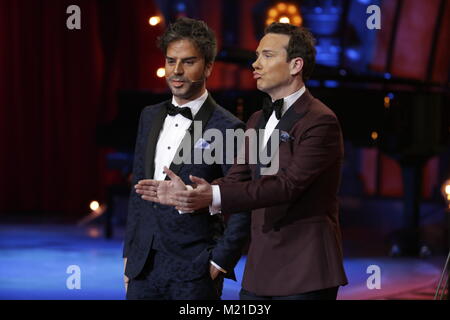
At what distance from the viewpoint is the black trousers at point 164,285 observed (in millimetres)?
3125

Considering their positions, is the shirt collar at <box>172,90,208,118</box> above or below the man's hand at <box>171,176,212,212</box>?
above

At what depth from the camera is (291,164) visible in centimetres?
275

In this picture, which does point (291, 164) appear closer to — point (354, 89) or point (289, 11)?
point (354, 89)

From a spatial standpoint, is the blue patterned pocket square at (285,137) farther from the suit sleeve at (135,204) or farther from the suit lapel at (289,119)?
the suit sleeve at (135,204)

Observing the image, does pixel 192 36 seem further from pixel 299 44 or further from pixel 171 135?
pixel 299 44

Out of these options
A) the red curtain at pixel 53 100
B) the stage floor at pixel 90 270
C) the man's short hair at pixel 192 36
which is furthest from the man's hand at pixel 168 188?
the red curtain at pixel 53 100

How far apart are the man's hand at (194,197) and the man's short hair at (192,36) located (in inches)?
26.1

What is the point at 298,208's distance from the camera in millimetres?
2777

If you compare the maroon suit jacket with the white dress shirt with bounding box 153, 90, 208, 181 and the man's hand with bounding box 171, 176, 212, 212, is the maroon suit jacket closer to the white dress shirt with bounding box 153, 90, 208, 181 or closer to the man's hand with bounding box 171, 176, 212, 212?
the man's hand with bounding box 171, 176, 212, 212

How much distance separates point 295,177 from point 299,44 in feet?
1.57

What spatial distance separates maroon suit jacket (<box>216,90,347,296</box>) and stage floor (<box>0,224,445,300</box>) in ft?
10.3

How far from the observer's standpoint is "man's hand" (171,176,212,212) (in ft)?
8.98

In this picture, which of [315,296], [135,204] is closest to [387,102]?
[135,204]

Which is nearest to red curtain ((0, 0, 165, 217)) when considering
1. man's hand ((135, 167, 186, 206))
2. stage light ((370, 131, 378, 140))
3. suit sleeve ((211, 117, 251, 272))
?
stage light ((370, 131, 378, 140))
